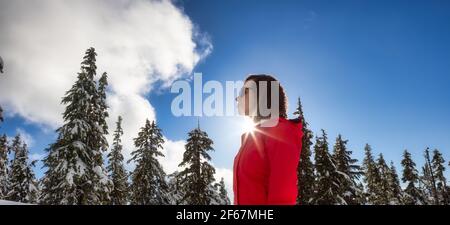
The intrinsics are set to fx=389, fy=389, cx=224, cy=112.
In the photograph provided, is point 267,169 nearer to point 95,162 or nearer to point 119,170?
point 95,162

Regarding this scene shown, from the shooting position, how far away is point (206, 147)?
35.7 metres

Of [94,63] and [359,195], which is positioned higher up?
[94,63]

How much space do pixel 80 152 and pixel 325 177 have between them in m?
20.8

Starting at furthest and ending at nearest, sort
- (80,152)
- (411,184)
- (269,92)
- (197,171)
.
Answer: (411,184)
(197,171)
(80,152)
(269,92)

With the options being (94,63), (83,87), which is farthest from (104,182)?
(94,63)

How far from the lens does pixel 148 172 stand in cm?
3853

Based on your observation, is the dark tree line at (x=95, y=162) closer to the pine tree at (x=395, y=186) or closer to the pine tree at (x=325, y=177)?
the pine tree at (x=325, y=177)

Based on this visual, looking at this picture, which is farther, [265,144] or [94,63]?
[94,63]

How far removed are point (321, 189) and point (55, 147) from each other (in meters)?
22.3

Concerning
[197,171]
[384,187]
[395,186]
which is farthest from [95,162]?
[395,186]

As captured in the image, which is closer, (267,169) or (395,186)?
(267,169)

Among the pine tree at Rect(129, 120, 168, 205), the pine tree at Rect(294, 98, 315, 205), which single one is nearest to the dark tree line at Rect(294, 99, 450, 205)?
the pine tree at Rect(294, 98, 315, 205)
